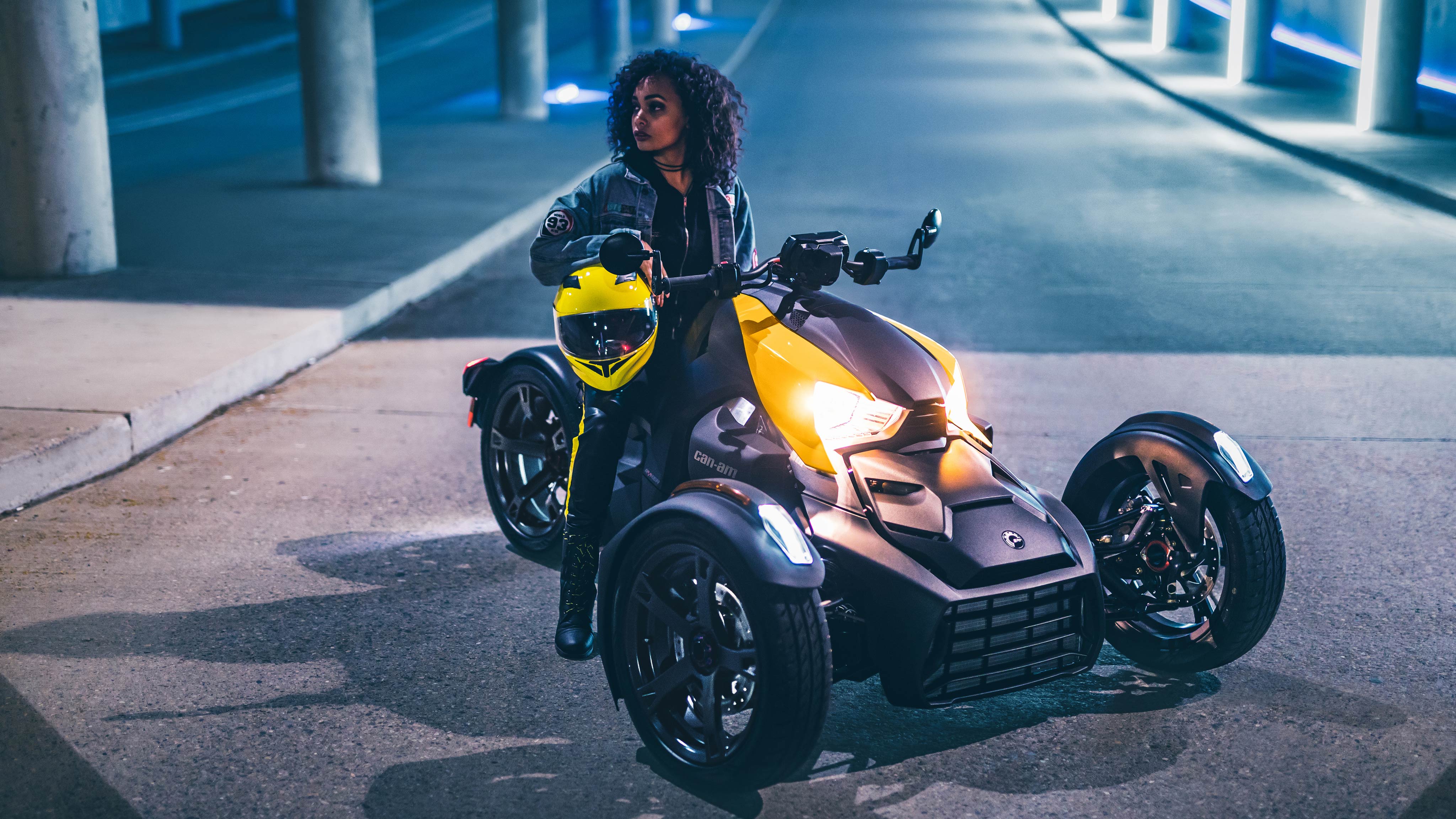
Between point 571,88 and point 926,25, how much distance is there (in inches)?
616

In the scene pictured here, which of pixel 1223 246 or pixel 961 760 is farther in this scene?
pixel 1223 246

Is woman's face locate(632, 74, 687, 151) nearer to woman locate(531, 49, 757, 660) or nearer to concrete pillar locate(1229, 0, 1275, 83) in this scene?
woman locate(531, 49, 757, 660)

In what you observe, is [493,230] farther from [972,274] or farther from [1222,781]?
[1222,781]

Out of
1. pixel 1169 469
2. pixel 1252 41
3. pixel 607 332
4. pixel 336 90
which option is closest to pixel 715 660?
pixel 607 332

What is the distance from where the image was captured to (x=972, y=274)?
34.6ft

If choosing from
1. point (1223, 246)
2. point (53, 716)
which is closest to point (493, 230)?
point (1223, 246)

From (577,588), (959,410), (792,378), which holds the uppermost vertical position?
(792,378)

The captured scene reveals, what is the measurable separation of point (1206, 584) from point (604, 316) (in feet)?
6.03

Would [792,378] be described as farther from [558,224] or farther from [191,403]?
[191,403]

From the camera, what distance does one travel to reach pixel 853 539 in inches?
138

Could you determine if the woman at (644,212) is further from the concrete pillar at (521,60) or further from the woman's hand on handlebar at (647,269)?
the concrete pillar at (521,60)

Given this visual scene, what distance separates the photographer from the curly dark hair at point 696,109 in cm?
407

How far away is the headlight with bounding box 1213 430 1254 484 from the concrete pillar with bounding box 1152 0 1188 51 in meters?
30.7

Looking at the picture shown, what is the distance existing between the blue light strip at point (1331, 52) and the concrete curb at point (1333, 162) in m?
3.59
